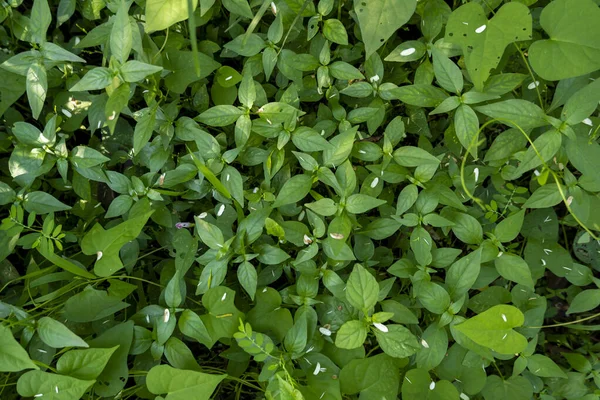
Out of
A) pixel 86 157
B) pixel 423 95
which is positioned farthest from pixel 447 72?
pixel 86 157

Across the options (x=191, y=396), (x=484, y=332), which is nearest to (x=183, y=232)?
(x=191, y=396)

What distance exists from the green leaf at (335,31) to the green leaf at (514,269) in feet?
2.29

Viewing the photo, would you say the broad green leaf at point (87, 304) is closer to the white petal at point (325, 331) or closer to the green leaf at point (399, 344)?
the white petal at point (325, 331)

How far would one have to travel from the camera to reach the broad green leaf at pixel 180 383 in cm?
114

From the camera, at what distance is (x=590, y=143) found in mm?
1202

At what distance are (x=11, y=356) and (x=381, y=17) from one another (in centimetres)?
111

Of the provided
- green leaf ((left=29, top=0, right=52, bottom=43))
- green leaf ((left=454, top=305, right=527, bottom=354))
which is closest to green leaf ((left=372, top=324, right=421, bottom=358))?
green leaf ((left=454, top=305, right=527, bottom=354))

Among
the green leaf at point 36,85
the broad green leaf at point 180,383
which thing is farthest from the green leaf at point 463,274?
the green leaf at point 36,85

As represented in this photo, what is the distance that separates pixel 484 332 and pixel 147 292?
977 mm

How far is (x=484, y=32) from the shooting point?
1.12m

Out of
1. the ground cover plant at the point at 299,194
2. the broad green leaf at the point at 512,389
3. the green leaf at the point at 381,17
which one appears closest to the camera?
the green leaf at the point at 381,17

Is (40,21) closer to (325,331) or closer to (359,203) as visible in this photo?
(359,203)

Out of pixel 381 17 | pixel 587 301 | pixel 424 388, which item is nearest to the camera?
pixel 381 17

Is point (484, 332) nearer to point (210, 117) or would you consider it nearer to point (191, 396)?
point (191, 396)
